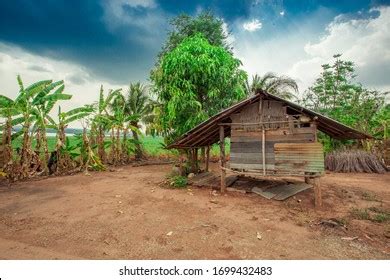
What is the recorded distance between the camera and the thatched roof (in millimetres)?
7908

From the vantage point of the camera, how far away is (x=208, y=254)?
4742 mm

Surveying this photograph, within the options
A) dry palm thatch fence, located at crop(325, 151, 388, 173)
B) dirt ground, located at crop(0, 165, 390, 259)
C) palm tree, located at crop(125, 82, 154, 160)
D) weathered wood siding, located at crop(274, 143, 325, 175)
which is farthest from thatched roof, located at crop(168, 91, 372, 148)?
palm tree, located at crop(125, 82, 154, 160)

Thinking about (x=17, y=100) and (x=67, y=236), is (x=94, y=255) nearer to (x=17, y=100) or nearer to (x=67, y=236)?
(x=67, y=236)

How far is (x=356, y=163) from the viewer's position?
14703 mm

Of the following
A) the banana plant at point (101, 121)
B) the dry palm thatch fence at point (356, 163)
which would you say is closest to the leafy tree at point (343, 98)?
the dry palm thatch fence at point (356, 163)

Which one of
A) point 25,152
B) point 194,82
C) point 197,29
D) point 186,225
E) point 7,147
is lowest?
point 186,225

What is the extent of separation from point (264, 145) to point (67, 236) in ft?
20.1

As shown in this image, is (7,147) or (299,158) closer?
(299,158)

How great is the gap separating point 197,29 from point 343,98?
13.0 m

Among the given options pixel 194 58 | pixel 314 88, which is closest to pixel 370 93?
pixel 314 88

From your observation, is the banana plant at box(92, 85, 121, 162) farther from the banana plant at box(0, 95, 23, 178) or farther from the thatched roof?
the thatched roof

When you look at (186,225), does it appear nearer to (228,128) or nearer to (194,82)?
(228,128)

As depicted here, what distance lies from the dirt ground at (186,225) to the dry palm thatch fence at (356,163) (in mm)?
5246

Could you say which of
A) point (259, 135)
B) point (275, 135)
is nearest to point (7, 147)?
point (259, 135)
